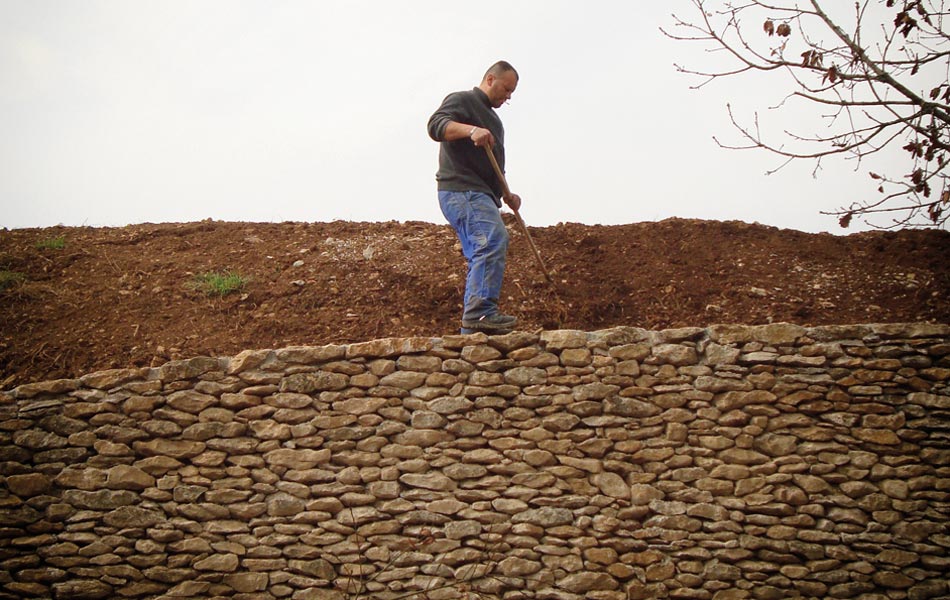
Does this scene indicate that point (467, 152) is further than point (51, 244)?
No

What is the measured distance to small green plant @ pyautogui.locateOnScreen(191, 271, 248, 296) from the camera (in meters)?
6.52

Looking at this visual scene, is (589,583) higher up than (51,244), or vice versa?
(51,244)

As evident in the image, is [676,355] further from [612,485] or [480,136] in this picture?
[480,136]

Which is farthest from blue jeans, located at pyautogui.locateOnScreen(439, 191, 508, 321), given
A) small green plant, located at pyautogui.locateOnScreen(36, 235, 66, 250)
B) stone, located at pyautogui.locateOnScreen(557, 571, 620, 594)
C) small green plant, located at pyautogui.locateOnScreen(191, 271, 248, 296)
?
small green plant, located at pyautogui.locateOnScreen(36, 235, 66, 250)

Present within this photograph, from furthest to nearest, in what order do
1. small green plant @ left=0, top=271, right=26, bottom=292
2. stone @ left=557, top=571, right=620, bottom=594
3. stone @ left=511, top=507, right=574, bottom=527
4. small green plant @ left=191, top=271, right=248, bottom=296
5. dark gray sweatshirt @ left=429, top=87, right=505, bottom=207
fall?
1. small green plant @ left=0, top=271, right=26, bottom=292
2. small green plant @ left=191, top=271, right=248, bottom=296
3. dark gray sweatshirt @ left=429, top=87, right=505, bottom=207
4. stone @ left=511, top=507, right=574, bottom=527
5. stone @ left=557, top=571, right=620, bottom=594

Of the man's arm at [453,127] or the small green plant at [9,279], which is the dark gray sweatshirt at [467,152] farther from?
the small green plant at [9,279]

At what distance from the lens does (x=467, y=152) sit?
18.5 feet

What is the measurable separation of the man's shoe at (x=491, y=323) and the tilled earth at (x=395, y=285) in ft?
2.64

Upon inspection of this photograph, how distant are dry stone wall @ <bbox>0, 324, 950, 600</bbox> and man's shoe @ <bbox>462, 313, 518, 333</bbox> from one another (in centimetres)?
12

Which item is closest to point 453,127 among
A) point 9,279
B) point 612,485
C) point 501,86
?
point 501,86

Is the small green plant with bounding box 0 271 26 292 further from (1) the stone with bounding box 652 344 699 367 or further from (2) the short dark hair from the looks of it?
(1) the stone with bounding box 652 344 699 367

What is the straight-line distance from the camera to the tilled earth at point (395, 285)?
5957 mm

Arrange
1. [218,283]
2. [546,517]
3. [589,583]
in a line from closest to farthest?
[589,583], [546,517], [218,283]

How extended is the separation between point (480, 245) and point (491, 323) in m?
0.54
